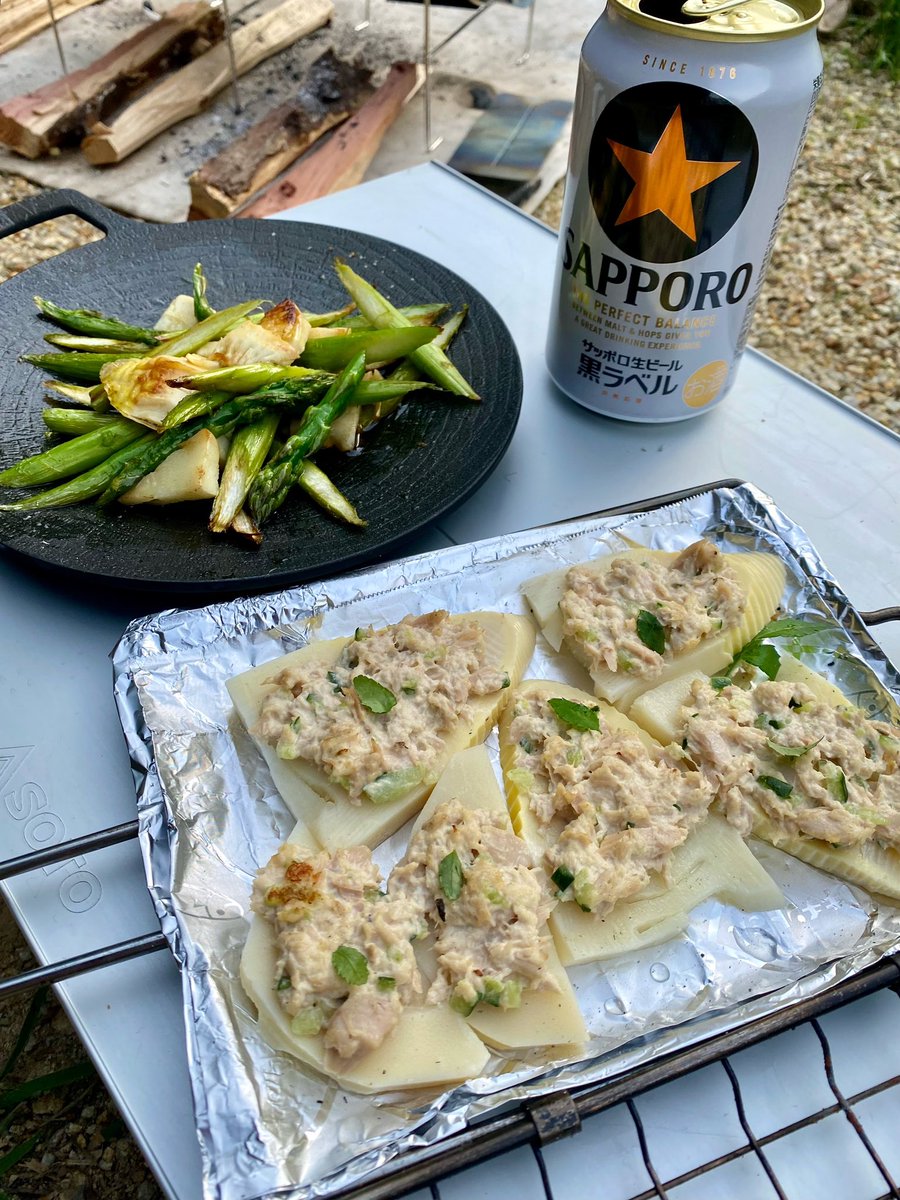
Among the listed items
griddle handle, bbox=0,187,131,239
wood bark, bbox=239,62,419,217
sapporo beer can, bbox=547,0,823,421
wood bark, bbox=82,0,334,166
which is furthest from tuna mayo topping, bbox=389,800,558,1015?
wood bark, bbox=82,0,334,166

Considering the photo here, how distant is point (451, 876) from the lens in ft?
5.45

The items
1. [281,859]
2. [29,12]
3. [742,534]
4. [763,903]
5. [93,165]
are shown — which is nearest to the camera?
[281,859]

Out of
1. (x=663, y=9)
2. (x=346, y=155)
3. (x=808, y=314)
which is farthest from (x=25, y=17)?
(x=663, y=9)

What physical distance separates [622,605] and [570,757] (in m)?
0.42

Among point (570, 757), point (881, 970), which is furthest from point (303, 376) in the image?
point (881, 970)

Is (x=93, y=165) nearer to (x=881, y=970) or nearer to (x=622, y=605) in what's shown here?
(x=622, y=605)

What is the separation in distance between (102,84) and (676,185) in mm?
5622

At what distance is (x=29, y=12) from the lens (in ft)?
23.0

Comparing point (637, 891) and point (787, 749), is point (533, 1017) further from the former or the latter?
point (787, 749)

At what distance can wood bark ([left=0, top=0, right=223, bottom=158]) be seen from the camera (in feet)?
20.5

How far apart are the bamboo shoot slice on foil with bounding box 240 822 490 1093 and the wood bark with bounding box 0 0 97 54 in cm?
746

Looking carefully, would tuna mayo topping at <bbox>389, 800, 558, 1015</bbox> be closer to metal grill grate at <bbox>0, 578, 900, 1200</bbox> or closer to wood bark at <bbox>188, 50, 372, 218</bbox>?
metal grill grate at <bbox>0, 578, 900, 1200</bbox>

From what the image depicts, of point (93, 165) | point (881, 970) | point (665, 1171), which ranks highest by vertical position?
point (881, 970)

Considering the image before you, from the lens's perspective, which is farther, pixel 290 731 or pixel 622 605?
pixel 622 605
